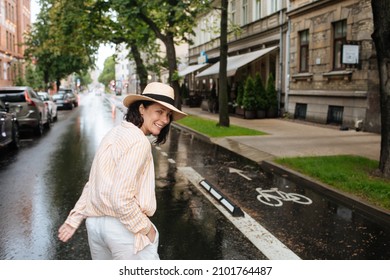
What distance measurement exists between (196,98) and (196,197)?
3263 centimetres

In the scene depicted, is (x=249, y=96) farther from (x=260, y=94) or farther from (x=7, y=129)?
(x=7, y=129)

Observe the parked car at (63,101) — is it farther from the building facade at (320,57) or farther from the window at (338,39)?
the window at (338,39)

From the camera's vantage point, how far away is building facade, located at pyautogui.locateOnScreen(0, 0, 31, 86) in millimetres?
51281

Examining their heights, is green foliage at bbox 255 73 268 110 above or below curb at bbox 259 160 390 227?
above

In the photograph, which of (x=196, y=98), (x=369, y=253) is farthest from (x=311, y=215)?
(x=196, y=98)

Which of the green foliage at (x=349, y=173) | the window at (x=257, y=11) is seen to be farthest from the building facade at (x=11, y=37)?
the green foliage at (x=349, y=173)

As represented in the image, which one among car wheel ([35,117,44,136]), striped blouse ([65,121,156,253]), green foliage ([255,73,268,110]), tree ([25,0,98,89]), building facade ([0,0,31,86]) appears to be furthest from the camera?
building facade ([0,0,31,86])

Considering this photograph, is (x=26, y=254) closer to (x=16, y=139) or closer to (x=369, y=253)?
(x=369, y=253)

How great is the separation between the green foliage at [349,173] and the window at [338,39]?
30.8ft

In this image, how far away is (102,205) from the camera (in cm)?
254

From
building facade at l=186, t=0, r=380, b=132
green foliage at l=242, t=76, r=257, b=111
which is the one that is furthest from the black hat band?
green foliage at l=242, t=76, r=257, b=111

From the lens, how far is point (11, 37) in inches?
2250

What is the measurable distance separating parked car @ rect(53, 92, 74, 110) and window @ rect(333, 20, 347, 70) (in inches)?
1055

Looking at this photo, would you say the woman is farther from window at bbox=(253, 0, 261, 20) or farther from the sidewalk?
window at bbox=(253, 0, 261, 20)
